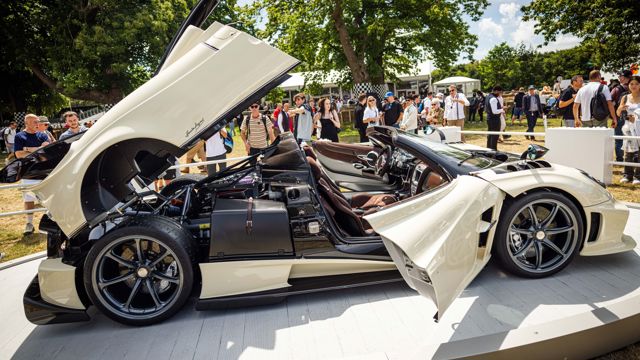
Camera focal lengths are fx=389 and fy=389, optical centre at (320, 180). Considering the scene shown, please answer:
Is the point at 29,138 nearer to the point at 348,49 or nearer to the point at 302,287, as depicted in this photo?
the point at 302,287

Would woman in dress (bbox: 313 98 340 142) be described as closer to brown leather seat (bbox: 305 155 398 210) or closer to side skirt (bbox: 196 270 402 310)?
brown leather seat (bbox: 305 155 398 210)

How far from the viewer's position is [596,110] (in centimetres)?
721

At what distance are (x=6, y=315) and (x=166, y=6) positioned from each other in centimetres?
2305

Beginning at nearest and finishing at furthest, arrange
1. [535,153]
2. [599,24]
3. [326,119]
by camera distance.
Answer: [535,153], [326,119], [599,24]

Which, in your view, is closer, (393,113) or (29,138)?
(29,138)

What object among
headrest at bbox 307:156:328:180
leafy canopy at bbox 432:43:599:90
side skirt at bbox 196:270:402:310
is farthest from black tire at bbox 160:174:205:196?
leafy canopy at bbox 432:43:599:90

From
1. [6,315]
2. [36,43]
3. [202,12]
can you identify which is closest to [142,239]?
[6,315]

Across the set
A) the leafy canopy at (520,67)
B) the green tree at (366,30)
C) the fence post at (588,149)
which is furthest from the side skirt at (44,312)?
the leafy canopy at (520,67)

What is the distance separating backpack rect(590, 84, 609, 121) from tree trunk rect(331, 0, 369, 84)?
12.7 m

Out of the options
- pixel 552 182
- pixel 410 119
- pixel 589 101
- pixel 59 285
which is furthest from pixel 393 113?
pixel 59 285

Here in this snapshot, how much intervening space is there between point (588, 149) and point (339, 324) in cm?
534

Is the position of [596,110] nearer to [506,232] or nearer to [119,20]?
[506,232]

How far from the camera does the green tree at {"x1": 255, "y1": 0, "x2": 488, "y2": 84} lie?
18.2 m

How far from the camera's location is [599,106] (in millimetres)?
7160
